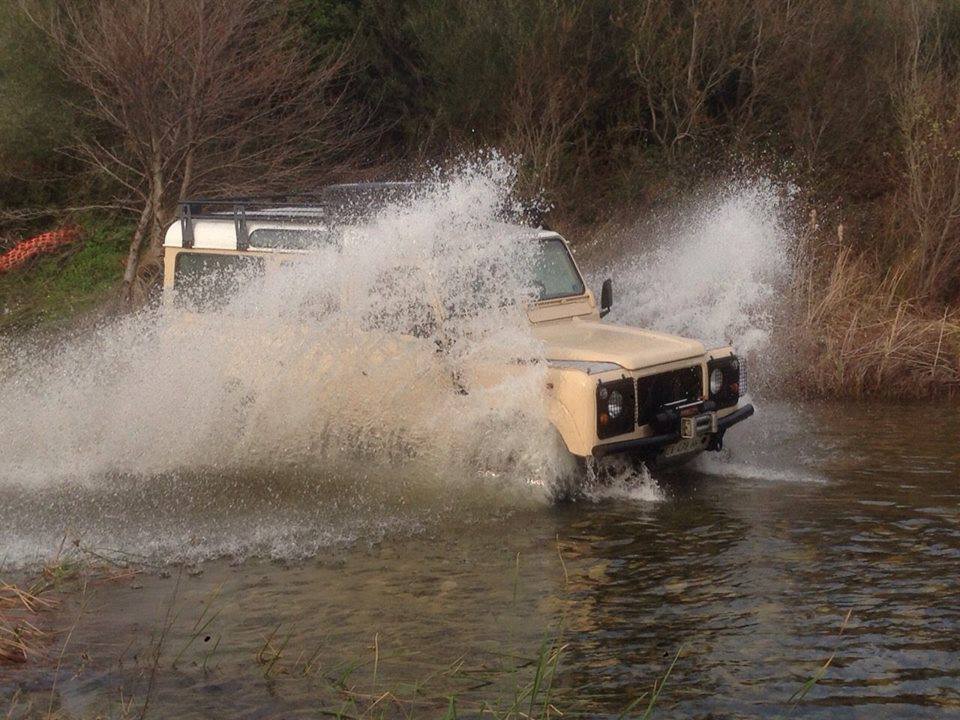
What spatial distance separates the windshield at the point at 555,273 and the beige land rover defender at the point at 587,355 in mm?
11

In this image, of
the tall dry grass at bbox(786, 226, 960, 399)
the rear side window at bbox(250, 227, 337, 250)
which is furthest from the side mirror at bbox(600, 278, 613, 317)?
the tall dry grass at bbox(786, 226, 960, 399)

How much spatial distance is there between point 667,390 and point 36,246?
1643cm

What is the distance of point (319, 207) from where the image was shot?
1103 centimetres

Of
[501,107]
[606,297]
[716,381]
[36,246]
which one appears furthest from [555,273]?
[36,246]

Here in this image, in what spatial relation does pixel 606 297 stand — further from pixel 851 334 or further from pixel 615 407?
pixel 851 334

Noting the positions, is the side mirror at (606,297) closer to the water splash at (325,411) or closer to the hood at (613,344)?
the hood at (613,344)

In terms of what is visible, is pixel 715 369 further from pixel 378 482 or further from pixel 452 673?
pixel 452 673

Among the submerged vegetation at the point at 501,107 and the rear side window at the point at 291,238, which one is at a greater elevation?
the submerged vegetation at the point at 501,107

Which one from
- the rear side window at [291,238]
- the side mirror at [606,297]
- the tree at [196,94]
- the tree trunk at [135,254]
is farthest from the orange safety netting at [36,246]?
the side mirror at [606,297]

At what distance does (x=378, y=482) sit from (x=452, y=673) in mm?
3792

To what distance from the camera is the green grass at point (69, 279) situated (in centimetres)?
2078

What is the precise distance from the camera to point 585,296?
1073cm

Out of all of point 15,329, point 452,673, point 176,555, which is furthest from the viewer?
point 15,329

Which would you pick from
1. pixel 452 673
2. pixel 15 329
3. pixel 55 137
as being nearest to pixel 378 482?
pixel 452 673
